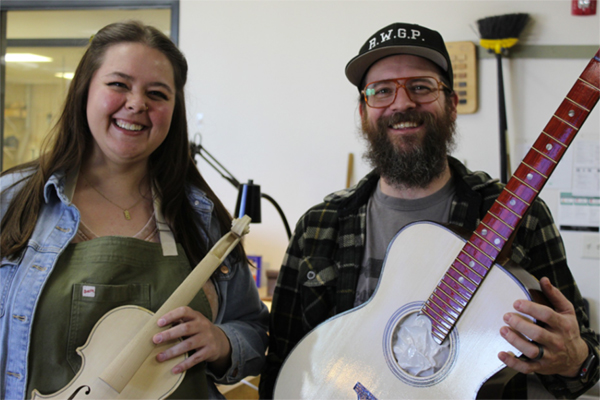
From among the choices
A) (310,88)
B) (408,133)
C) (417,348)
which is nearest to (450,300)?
(417,348)

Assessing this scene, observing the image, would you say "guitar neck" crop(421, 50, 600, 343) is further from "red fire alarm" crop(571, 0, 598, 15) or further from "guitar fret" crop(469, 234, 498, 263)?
"red fire alarm" crop(571, 0, 598, 15)

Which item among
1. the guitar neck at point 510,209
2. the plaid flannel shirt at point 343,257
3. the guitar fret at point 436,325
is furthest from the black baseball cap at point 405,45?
the guitar fret at point 436,325

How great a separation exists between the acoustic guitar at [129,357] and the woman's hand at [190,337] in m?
0.01

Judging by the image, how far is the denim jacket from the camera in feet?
3.39

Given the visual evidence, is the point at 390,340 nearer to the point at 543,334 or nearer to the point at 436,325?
the point at 436,325

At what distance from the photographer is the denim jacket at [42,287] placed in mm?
1033

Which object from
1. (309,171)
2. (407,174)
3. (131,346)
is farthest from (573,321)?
(309,171)

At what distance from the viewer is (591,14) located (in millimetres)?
2697

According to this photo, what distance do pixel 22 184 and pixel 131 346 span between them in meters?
0.51

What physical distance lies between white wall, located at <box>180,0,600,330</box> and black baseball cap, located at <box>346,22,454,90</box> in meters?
1.55

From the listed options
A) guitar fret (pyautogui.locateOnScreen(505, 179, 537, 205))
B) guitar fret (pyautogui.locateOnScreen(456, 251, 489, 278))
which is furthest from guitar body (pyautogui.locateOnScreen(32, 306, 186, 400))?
guitar fret (pyautogui.locateOnScreen(505, 179, 537, 205))

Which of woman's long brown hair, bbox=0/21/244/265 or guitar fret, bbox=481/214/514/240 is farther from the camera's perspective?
woman's long brown hair, bbox=0/21/244/265

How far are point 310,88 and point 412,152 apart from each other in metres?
1.85

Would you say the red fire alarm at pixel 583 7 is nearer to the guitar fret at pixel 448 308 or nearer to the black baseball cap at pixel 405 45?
the black baseball cap at pixel 405 45
